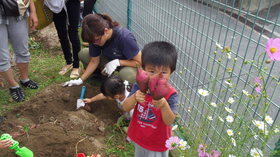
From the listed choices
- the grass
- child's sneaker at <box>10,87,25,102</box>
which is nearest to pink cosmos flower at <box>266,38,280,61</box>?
the grass

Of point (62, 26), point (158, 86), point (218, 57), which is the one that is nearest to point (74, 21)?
point (62, 26)

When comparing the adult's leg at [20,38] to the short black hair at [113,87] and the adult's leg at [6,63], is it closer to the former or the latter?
the adult's leg at [6,63]

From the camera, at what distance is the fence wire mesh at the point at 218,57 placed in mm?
1306

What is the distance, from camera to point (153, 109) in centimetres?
142

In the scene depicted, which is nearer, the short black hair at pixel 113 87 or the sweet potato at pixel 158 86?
the sweet potato at pixel 158 86

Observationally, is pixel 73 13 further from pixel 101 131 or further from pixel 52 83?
pixel 101 131

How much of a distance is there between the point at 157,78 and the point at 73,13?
2158 millimetres

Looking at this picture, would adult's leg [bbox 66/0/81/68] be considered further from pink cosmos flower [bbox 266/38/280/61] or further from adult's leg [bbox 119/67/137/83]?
pink cosmos flower [bbox 266/38/280/61]

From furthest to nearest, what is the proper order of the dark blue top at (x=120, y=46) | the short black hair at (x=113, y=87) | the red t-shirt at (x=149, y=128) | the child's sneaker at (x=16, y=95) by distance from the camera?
1. the child's sneaker at (x=16, y=95)
2. the dark blue top at (x=120, y=46)
3. the short black hair at (x=113, y=87)
4. the red t-shirt at (x=149, y=128)

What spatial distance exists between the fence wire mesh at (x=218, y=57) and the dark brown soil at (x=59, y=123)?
77cm

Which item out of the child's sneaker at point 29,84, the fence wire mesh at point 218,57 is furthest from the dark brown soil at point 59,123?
the fence wire mesh at point 218,57

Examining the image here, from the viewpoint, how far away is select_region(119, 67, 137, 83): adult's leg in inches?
95.6

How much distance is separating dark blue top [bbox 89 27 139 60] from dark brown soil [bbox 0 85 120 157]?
0.48 meters

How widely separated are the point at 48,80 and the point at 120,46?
1.18 meters
